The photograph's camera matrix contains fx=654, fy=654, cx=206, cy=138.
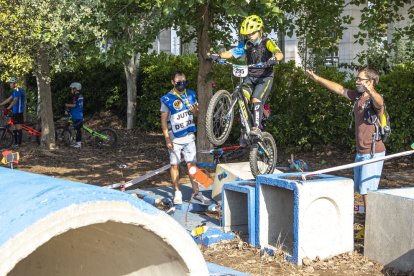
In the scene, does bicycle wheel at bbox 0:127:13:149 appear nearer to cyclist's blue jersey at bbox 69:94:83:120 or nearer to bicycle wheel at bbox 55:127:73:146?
bicycle wheel at bbox 55:127:73:146

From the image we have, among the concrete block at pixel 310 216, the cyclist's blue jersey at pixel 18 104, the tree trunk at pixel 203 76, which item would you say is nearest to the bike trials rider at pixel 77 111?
the cyclist's blue jersey at pixel 18 104

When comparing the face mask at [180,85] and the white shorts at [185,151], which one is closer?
the face mask at [180,85]

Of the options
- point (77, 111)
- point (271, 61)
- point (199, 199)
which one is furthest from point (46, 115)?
point (271, 61)

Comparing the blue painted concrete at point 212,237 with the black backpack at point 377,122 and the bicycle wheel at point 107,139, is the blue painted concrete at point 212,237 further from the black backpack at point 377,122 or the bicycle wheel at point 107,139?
the bicycle wheel at point 107,139

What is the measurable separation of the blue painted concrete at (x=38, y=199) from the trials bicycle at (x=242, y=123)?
4.44m

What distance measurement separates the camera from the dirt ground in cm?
641

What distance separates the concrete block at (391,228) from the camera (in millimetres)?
6000

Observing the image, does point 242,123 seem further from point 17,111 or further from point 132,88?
point 132,88

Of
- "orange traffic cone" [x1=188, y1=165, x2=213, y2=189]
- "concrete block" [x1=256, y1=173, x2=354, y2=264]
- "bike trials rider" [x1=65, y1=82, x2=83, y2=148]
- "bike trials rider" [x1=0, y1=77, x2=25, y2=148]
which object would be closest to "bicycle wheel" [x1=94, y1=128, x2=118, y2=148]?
"bike trials rider" [x1=65, y1=82, x2=83, y2=148]

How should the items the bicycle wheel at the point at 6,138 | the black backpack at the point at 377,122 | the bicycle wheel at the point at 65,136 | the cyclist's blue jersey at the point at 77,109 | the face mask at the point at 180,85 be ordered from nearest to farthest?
the black backpack at the point at 377,122 → the face mask at the point at 180,85 → the cyclist's blue jersey at the point at 77,109 → the bicycle wheel at the point at 6,138 → the bicycle wheel at the point at 65,136

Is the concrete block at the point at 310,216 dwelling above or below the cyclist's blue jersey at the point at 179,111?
below

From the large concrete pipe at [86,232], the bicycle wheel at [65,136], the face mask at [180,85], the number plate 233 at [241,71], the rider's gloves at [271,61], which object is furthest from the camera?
the bicycle wheel at [65,136]

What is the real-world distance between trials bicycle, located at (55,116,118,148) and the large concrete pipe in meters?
11.7

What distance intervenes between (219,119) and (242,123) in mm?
301
